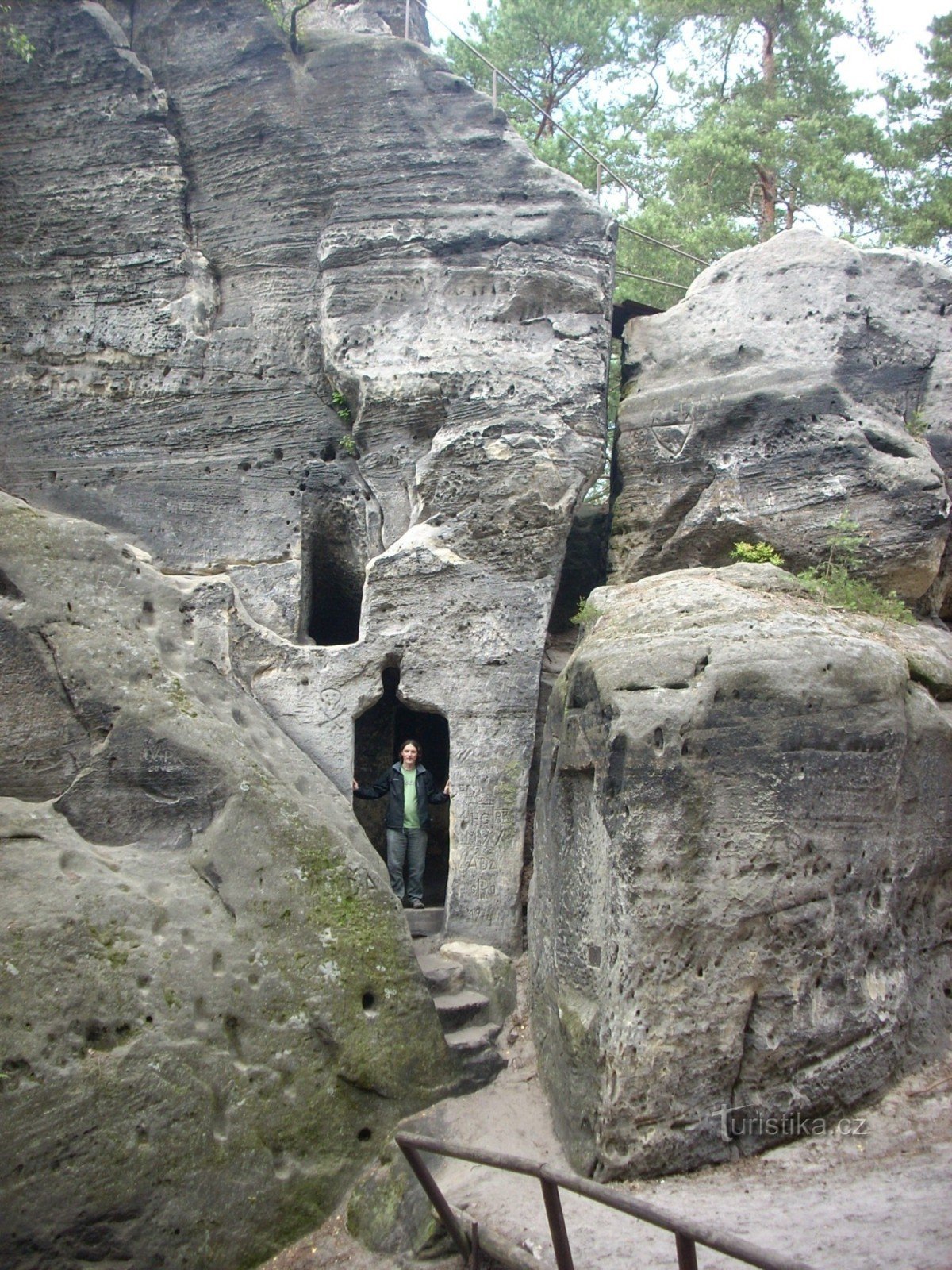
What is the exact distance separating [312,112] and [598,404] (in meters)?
3.69

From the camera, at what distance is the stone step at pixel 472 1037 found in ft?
22.2

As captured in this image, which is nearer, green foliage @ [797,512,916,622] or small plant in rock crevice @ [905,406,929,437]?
green foliage @ [797,512,916,622]

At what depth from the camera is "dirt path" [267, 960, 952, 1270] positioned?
4.85 meters

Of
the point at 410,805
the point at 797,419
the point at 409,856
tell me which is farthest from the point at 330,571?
the point at 797,419

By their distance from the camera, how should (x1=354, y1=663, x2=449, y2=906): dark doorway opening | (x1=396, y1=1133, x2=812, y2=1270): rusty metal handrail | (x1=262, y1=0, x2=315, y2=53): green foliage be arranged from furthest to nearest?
1. (x1=262, y1=0, x2=315, y2=53): green foliage
2. (x1=354, y1=663, x2=449, y2=906): dark doorway opening
3. (x1=396, y1=1133, x2=812, y2=1270): rusty metal handrail

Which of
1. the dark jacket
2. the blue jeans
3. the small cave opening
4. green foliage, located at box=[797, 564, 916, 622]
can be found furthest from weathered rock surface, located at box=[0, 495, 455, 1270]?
green foliage, located at box=[797, 564, 916, 622]

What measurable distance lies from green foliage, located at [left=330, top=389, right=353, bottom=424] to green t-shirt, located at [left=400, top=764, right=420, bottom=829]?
3094 mm

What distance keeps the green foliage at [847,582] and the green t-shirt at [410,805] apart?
122 inches

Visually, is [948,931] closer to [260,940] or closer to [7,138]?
[260,940]

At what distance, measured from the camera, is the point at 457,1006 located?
7.02m

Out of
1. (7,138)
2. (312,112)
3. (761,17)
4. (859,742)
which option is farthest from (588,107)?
(859,742)

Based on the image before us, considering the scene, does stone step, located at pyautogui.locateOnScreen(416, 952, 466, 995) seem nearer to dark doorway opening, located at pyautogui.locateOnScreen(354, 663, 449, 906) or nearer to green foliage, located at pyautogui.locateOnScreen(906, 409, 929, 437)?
dark doorway opening, located at pyautogui.locateOnScreen(354, 663, 449, 906)

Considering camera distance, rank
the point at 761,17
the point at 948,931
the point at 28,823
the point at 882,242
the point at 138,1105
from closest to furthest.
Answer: the point at 138,1105
the point at 28,823
the point at 948,931
the point at 882,242
the point at 761,17

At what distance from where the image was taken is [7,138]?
9.79 m
